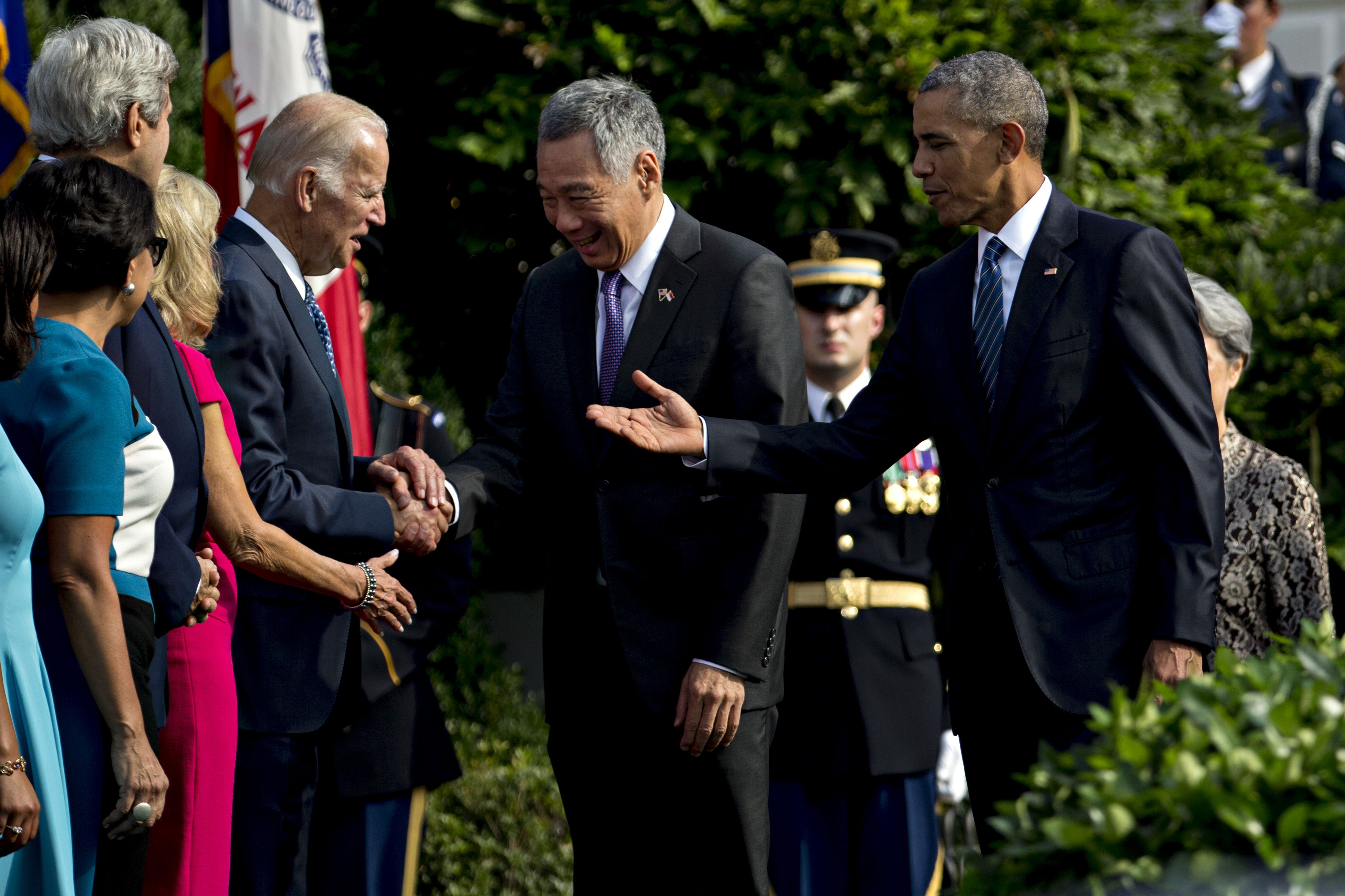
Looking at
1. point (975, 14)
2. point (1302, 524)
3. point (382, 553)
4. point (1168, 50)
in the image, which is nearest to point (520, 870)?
point (382, 553)

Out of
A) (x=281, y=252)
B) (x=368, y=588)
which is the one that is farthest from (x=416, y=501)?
(x=281, y=252)

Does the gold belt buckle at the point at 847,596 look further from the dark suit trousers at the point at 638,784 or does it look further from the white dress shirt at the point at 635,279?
the white dress shirt at the point at 635,279

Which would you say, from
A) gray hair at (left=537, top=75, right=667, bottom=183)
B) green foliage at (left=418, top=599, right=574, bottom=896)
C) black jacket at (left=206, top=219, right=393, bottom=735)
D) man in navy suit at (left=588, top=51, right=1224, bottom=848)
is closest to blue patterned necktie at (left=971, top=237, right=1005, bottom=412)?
man in navy suit at (left=588, top=51, right=1224, bottom=848)

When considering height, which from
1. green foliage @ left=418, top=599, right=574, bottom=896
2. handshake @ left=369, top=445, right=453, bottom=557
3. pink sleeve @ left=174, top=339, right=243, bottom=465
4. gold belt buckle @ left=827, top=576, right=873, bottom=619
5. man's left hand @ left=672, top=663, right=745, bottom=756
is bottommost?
green foliage @ left=418, top=599, right=574, bottom=896

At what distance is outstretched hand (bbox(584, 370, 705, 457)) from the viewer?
3.19m

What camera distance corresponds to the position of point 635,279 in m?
3.47

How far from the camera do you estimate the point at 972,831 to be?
201 inches

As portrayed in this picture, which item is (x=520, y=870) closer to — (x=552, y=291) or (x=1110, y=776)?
(x=552, y=291)

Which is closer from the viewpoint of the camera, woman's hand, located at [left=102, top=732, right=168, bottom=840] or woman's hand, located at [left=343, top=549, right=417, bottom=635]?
woman's hand, located at [left=102, top=732, right=168, bottom=840]

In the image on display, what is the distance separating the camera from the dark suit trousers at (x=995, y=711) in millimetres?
2994

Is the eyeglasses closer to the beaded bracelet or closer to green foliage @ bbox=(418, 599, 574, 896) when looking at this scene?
the beaded bracelet

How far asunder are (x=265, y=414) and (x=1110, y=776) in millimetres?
2134

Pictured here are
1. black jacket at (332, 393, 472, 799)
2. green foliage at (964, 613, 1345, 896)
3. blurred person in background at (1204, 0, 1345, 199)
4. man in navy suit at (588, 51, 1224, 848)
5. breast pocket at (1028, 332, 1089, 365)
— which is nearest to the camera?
green foliage at (964, 613, 1345, 896)

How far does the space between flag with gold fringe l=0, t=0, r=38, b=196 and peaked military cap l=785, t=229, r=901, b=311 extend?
2440 mm
